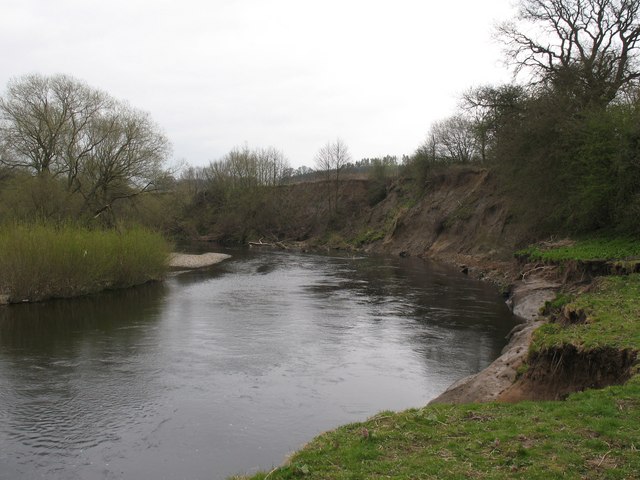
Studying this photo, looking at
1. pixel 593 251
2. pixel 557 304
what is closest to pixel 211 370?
pixel 557 304

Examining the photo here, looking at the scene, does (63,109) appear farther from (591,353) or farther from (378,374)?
(591,353)

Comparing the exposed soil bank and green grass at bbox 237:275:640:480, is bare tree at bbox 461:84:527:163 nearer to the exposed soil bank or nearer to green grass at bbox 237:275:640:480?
the exposed soil bank

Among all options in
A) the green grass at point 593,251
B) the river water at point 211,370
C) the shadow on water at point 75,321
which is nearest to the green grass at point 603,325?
the river water at point 211,370

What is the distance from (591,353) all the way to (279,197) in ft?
242

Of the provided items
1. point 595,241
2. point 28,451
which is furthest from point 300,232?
point 28,451

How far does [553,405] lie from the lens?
7.81 meters

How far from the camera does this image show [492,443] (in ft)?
20.9

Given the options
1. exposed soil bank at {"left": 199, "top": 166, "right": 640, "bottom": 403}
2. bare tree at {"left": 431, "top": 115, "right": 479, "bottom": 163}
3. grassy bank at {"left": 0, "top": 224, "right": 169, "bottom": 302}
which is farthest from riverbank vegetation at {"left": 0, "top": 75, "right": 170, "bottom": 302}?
bare tree at {"left": 431, "top": 115, "right": 479, "bottom": 163}

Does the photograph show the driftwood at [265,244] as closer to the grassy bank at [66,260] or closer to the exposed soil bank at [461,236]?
the exposed soil bank at [461,236]

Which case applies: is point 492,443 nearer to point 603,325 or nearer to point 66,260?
point 603,325

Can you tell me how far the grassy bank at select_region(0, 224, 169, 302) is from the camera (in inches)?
955

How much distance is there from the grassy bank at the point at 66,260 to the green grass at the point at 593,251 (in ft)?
74.5

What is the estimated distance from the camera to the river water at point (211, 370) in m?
9.51

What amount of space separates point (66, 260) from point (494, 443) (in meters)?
24.6
